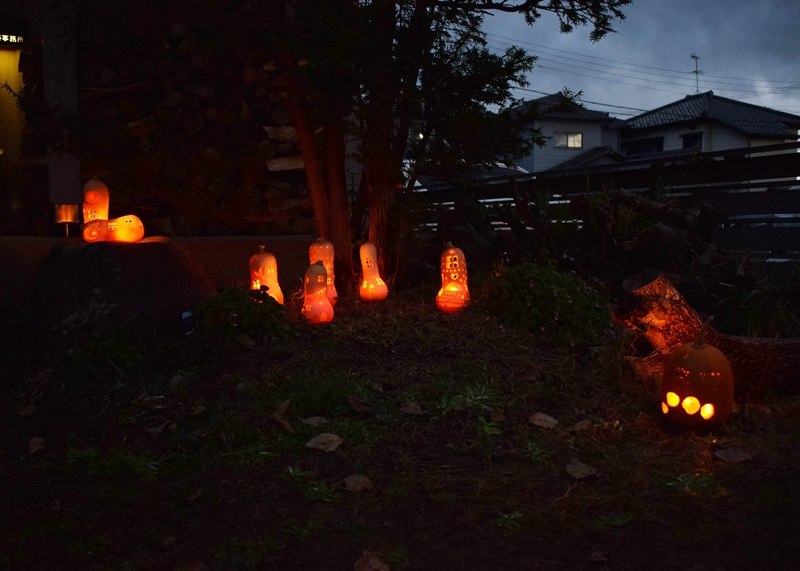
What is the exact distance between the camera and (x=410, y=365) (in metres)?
4.11

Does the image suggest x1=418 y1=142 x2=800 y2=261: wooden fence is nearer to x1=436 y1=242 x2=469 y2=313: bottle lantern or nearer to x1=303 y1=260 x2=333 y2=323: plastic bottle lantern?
x1=436 y1=242 x2=469 y2=313: bottle lantern

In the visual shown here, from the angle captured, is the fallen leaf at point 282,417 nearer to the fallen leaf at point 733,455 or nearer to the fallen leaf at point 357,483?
the fallen leaf at point 357,483

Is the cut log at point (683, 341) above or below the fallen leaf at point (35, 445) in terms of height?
above

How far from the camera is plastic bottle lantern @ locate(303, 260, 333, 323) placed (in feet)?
15.6

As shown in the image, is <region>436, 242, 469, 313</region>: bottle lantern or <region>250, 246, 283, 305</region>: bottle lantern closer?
<region>250, 246, 283, 305</region>: bottle lantern

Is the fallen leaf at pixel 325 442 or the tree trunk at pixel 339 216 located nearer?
the fallen leaf at pixel 325 442

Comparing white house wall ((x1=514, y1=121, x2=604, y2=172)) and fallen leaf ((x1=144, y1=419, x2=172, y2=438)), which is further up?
white house wall ((x1=514, y1=121, x2=604, y2=172))

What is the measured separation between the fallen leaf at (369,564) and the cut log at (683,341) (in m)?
2.29

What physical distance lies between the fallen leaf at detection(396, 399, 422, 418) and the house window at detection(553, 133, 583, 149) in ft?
Result: 95.8

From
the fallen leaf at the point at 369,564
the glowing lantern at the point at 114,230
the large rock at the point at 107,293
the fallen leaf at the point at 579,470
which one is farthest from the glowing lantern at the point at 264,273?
the fallen leaf at the point at 369,564

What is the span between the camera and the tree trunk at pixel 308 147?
5277 millimetres

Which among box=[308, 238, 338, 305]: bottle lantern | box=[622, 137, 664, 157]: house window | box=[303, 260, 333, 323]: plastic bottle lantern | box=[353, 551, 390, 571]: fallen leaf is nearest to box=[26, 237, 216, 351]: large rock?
box=[303, 260, 333, 323]: plastic bottle lantern

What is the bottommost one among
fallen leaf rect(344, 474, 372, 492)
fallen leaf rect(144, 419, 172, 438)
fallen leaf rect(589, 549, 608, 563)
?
fallen leaf rect(589, 549, 608, 563)

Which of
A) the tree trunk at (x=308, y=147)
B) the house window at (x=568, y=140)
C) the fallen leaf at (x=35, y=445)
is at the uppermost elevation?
the house window at (x=568, y=140)
